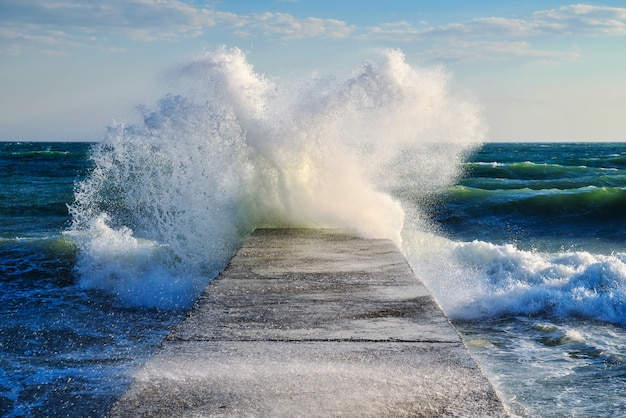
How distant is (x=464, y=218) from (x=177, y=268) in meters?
9.54

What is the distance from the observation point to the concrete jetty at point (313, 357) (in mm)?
2191

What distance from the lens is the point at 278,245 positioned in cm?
→ 575

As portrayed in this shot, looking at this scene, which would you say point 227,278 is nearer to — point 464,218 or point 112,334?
point 112,334

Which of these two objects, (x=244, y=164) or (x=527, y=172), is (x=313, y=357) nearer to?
(x=244, y=164)

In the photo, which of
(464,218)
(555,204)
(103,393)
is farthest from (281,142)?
(555,204)

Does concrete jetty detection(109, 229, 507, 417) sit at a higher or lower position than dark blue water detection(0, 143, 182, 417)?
higher

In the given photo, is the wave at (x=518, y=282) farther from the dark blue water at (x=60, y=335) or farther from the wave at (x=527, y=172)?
the wave at (x=527, y=172)

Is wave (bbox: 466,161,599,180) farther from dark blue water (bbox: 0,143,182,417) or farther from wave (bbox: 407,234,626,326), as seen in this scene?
dark blue water (bbox: 0,143,182,417)

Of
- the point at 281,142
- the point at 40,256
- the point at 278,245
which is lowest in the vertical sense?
the point at 40,256

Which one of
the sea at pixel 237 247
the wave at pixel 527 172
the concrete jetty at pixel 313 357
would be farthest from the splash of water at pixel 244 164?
the wave at pixel 527 172

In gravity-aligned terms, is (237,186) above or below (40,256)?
above

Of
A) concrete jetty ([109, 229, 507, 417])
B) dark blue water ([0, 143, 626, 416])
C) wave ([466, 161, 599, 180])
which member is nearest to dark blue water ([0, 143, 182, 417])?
dark blue water ([0, 143, 626, 416])

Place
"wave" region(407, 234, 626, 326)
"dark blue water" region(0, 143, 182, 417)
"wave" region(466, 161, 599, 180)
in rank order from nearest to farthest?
"dark blue water" region(0, 143, 182, 417) → "wave" region(407, 234, 626, 326) → "wave" region(466, 161, 599, 180)

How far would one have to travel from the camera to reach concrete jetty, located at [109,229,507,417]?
2191 millimetres
